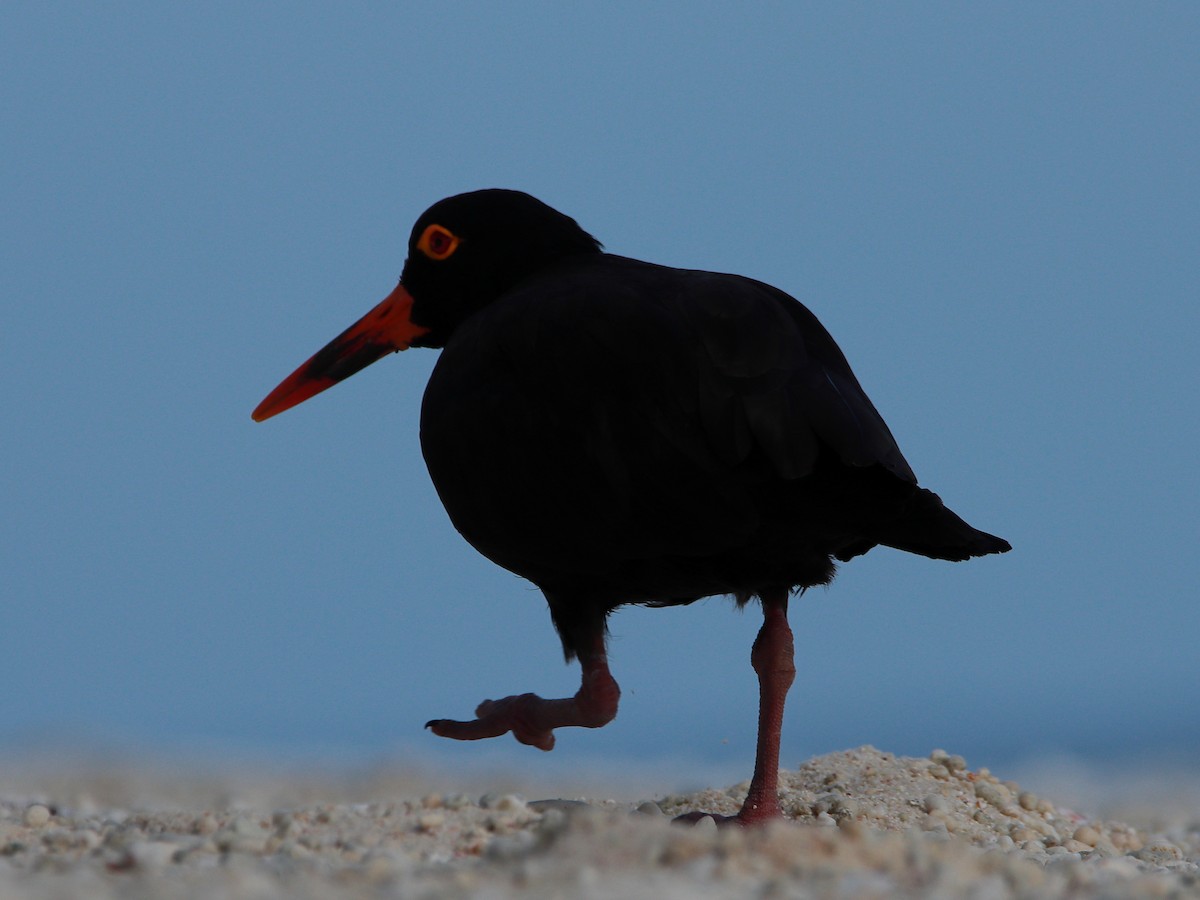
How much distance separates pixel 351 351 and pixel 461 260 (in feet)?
2.78

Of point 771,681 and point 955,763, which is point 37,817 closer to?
point 771,681

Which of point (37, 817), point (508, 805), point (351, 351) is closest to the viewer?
point (508, 805)

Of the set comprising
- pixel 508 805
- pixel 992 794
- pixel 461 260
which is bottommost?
pixel 508 805

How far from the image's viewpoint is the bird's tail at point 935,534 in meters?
4.48

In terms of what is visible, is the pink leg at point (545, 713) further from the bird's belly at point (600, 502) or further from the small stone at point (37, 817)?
the small stone at point (37, 817)

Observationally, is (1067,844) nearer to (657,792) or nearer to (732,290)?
(657,792)

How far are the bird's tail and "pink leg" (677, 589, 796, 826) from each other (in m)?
0.52

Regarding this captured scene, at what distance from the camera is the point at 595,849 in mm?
3240

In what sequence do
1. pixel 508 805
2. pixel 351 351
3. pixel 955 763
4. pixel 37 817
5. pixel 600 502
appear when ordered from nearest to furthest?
pixel 508 805, pixel 600 502, pixel 37 817, pixel 955 763, pixel 351 351

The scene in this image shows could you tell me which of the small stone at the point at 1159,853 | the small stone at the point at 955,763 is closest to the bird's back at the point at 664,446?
the small stone at the point at 1159,853

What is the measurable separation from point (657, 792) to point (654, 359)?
2384mm

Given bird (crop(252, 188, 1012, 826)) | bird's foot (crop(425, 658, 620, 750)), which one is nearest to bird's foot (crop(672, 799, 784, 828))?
bird (crop(252, 188, 1012, 826))

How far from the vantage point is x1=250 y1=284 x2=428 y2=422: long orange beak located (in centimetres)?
642

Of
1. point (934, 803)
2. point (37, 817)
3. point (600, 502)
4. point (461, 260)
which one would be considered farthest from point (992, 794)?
point (37, 817)
